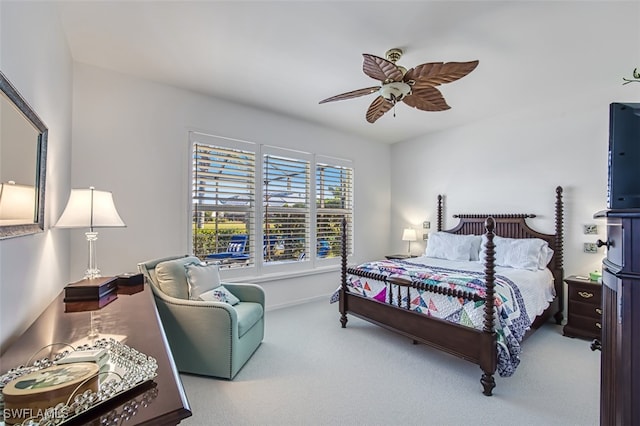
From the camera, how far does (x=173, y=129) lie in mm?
3363

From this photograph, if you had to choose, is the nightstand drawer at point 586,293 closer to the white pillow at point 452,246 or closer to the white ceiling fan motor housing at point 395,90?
the white pillow at point 452,246

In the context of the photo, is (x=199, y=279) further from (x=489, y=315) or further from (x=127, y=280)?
(x=489, y=315)

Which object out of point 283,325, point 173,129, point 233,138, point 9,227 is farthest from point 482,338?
point 173,129

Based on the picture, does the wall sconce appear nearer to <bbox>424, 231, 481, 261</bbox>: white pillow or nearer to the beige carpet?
<bbox>424, 231, 481, 261</bbox>: white pillow

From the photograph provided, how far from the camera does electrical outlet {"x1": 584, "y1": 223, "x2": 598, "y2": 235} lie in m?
3.42

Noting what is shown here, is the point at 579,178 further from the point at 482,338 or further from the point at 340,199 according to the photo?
the point at 340,199

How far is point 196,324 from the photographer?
2.35 meters

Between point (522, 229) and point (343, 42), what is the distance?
10.9ft

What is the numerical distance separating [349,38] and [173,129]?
7.10 feet

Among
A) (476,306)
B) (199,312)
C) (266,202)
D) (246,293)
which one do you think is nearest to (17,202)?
(199,312)

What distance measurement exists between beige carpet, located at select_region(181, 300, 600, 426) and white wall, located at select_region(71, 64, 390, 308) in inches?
59.0

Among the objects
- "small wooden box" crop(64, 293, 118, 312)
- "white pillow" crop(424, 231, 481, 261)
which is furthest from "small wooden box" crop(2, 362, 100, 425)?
"white pillow" crop(424, 231, 481, 261)

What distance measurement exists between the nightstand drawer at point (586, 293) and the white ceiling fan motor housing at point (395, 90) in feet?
9.39

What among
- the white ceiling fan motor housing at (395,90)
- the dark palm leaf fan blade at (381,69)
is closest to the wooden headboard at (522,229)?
the white ceiling fan motor housing at (395,90)
